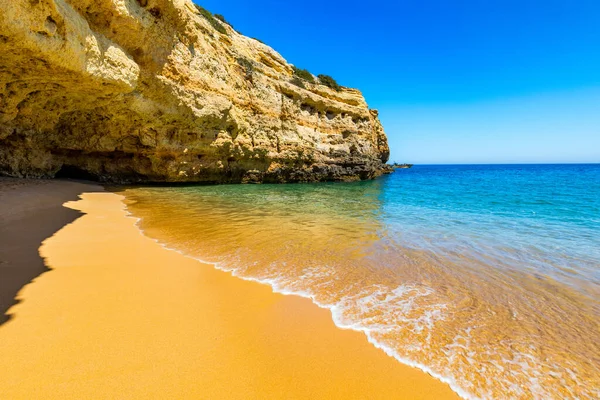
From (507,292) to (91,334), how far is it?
210 inches

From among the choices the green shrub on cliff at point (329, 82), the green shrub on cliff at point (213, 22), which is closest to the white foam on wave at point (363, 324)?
the green shrub on cliff at point (213, 22)

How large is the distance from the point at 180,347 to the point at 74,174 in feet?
74.3

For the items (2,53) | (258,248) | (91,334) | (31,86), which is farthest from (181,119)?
(91,334)

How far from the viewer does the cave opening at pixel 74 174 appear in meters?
18.5

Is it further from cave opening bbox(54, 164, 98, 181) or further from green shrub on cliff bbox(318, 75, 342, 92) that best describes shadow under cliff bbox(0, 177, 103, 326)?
green shrub on cliff bbox(318, 75, 342, 92)

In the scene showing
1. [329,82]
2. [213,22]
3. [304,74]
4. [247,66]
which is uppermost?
[213,22]

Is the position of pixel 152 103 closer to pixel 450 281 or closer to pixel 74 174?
pixel 74 174

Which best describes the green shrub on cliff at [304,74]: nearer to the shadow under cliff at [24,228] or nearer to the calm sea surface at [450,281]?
the shadow under cliff at [24,228]

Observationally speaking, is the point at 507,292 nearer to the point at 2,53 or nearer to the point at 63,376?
the point at 63,376

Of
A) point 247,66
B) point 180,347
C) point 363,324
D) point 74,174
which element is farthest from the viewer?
point 247,66

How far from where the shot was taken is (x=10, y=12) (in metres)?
6.54

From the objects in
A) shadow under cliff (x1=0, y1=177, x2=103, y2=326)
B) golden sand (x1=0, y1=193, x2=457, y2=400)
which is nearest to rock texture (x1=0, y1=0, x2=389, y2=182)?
shadow under cliff (x1=0, y1=177, x2=103, y2=326)

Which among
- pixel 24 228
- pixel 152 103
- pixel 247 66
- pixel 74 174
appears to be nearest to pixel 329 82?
pixel 247 66

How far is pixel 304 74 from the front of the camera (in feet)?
102
